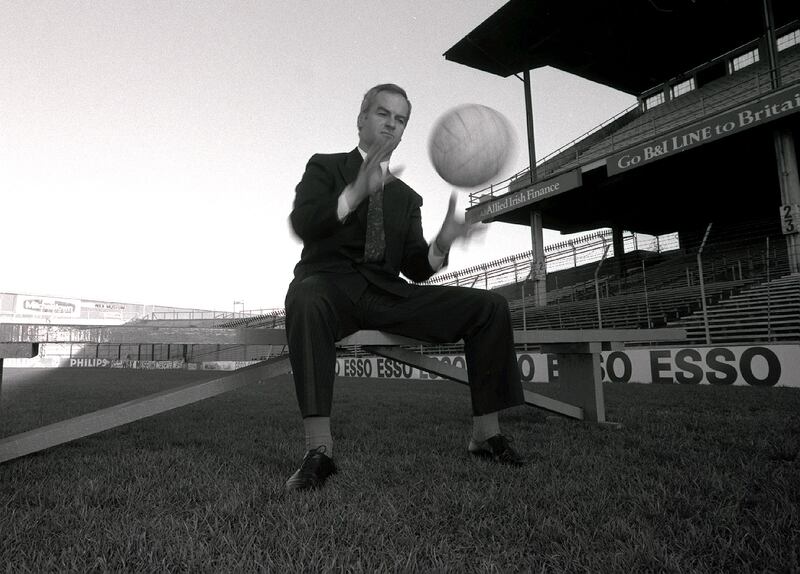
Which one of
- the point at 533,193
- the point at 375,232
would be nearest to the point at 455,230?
the point at 375,232

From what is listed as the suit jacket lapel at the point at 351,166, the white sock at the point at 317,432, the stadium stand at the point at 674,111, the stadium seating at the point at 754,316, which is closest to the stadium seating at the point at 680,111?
the stadium stand at the point at 674,111

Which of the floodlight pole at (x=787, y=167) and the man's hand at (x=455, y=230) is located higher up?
the floodlight pole at (x=787, y=167)

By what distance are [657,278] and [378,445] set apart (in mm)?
13947

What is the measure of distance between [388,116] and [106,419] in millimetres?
1664

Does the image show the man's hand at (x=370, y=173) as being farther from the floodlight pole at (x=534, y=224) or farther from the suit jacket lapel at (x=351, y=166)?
the floodlight pole at (x=534, y=224)

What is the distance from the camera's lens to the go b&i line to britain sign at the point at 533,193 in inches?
574

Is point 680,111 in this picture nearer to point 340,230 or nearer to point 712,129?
point 712,129

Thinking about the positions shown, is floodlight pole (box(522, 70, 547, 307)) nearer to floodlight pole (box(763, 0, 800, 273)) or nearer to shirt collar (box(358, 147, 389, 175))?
floodlight pole (box(763, 0, 800, 273))

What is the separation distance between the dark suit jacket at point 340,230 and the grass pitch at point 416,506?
775 millimetres

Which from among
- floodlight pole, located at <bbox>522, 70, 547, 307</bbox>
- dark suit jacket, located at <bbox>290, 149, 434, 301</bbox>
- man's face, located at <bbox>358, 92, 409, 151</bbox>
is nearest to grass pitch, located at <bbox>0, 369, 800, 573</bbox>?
dark suit jacket, located at <bbox>290, 149, 434, 301</bbox>

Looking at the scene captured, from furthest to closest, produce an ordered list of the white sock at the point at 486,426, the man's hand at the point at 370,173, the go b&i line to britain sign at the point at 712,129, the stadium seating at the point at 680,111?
the stadium seating at the point at 680,111 → the go b&i line to britain sign at the point at 712,129 → the white sock at the point at 486,426 → the man's hand at the point at 370,173

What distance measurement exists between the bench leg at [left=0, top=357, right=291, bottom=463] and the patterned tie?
27.5 inches

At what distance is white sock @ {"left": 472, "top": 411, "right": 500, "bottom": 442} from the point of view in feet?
7.30

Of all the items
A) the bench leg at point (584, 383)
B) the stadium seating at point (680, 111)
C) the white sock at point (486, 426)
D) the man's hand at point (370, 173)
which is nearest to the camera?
the man's hand at point (370, 173)
